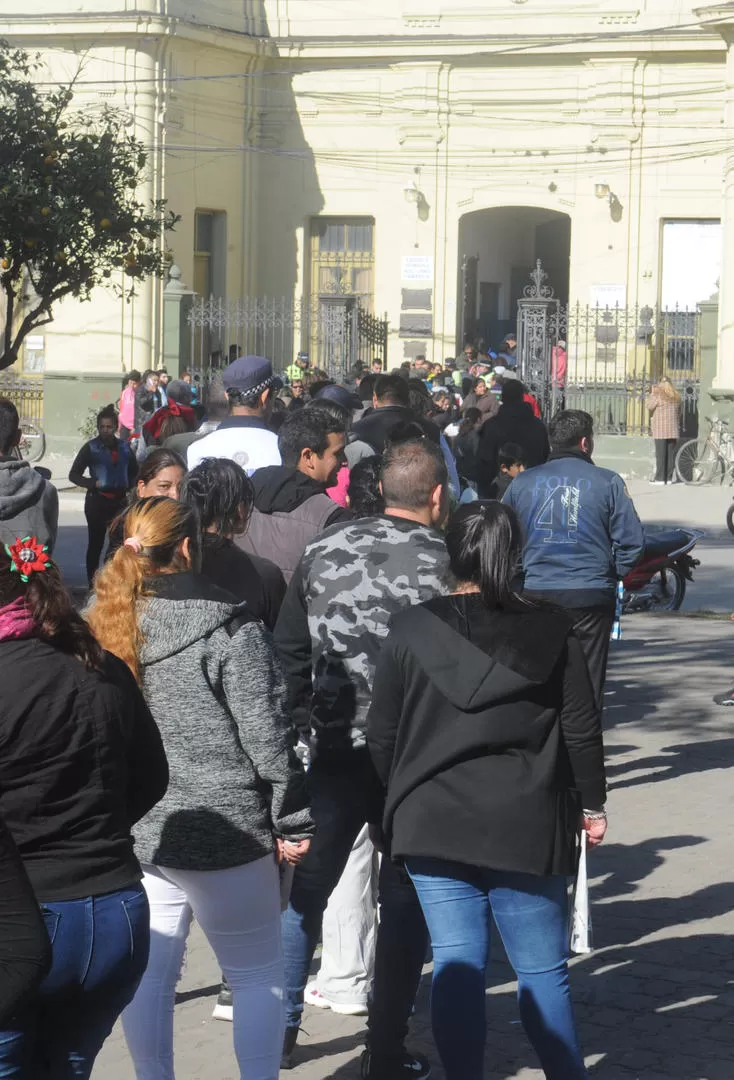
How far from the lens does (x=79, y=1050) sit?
3.35 meters

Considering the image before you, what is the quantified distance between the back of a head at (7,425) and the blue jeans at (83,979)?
15.8 feet

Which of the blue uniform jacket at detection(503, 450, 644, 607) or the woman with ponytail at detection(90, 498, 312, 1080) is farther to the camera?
the blue uniform jacket at detection(503, 450, 644, 607)

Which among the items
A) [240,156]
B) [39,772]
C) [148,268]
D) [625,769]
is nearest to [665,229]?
[240,156]

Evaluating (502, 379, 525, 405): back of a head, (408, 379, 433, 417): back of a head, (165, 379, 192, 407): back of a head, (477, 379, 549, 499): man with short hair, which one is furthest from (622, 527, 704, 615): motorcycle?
(165, 379, 192, 407): back of a head

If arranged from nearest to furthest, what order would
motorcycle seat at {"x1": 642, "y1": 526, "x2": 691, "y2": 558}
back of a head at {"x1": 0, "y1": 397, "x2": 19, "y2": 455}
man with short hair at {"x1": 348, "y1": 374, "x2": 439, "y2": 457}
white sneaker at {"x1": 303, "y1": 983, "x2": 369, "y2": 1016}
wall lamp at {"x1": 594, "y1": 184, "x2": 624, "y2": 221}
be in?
white sneaker at {"x1": 303, "y1": 983, "x2": 369, "y2": 1016}
back of a head at {"x1": 0, "y1": 397, "x2": 19, "y2": 455}
man with short hair at {"x1": 348, "y1": 374, "x2": 439, "y2": 457}
motorcycle seat at {"x1": 642, "y1": 526, "x2": 691, "y2": 558}
wall lamp at {"x1": 594, "y1": 184, "x2": 624, "y2": 221}

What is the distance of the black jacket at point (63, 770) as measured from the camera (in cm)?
323

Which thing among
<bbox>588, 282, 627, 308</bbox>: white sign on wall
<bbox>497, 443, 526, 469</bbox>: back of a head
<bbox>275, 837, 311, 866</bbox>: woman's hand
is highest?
<bbox>588, 282, 627, 308</bbox>: white sign on wall

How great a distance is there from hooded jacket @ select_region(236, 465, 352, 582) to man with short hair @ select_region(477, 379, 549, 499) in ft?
15.6

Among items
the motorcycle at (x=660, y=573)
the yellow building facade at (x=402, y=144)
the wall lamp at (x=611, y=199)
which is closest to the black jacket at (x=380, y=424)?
the motorcycle at (x=660, y=573)

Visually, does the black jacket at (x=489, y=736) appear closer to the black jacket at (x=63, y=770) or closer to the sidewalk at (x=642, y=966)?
the black jacket at (x=63, y=770)

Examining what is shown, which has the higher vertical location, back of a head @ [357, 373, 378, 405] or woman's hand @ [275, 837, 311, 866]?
back of a head @ [357, 373, 378, 405]

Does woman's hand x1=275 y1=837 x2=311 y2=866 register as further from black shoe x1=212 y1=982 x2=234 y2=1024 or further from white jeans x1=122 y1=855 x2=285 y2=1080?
black shoe x1=212 y1=982 x2=234 y2=1024

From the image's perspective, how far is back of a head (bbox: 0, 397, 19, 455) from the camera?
7.91 metres

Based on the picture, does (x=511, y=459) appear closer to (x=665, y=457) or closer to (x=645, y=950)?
(x=645, y=950)
